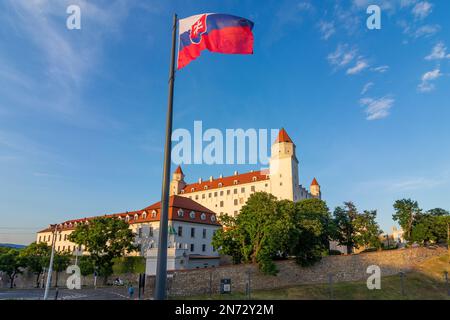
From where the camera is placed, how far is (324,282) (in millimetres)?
44312

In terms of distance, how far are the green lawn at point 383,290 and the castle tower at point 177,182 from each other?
77.5 metres

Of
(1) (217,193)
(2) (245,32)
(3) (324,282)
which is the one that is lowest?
(3) (324,282)

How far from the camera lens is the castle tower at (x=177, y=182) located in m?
112

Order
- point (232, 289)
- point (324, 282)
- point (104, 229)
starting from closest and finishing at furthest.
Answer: point (232, 289) → point (324, 282) → point (104, 229)

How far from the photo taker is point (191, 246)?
5525 cm

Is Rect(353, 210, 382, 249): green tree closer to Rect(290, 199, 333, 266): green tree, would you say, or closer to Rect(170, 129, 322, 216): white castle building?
Rect(290, 199, 333, 266): green tree

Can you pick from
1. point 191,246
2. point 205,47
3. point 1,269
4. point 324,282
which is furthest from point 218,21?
point 1,269

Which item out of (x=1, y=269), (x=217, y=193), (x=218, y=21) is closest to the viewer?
(x=218, y=21)

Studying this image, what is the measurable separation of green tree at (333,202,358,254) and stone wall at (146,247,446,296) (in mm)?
8410

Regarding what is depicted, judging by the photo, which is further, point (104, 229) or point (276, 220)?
point (104, 229)

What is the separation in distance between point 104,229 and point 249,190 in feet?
184

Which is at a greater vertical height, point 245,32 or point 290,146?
point 290,146

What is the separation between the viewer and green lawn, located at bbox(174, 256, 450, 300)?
3628cm

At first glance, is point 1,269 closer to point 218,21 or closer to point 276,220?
point 276,220
